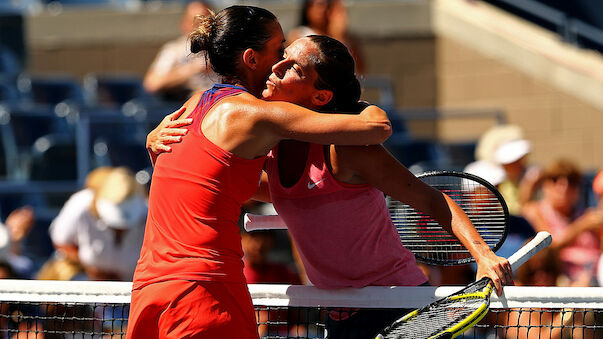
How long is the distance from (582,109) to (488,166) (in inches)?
164

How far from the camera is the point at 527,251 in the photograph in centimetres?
295

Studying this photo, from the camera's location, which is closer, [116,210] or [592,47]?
[116,210]

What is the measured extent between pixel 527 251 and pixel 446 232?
1.11ft

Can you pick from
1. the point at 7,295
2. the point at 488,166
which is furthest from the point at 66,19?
the point at 7,295

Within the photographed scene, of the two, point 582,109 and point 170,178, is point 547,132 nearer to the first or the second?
point 582,109

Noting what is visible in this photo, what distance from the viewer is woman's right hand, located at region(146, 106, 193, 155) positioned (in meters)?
2.92

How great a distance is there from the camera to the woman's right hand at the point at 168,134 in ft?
9.59

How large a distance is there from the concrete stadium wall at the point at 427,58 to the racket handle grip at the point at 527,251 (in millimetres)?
7187

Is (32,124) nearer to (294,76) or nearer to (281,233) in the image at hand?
(281,233)

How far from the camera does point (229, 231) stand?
284 centimetres

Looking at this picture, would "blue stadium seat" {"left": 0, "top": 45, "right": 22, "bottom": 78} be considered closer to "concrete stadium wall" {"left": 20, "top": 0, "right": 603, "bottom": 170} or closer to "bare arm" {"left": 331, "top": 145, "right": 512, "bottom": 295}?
"concrete stadium wall" {"left": 20, "top": 0, "right": 603, "bottom": 170}

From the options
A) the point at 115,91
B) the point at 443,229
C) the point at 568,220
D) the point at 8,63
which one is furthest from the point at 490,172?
the point at 8,63

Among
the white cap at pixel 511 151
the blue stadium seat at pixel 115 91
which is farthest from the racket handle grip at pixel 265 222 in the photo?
the blue stadium seat at pixel 115 91

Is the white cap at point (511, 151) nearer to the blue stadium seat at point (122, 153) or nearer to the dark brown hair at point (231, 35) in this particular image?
the blue stadium seat at point (122, 153)
